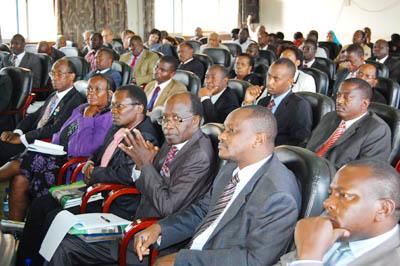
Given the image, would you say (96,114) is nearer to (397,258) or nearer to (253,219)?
(253,219)

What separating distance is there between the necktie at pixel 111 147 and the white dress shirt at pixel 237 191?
131 cm

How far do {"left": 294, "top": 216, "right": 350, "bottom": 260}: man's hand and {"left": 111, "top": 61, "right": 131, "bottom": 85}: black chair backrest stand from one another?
4918 mm

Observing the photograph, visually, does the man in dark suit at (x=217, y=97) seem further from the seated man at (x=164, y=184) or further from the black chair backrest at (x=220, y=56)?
the black chair backrest at (x=220, y=56)

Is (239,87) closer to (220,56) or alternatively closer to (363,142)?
(363,142)

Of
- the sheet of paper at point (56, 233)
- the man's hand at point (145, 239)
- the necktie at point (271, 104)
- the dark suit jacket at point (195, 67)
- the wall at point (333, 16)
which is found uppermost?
the wall at point (333, 16)

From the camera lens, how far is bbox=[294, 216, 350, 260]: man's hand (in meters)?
1.71

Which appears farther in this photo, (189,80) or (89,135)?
(189,80)

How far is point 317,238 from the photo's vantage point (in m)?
1.72

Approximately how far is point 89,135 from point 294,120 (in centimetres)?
137

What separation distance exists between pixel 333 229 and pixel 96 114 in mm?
2543

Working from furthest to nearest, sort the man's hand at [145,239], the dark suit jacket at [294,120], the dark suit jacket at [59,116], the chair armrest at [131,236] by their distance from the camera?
the dark suit jacket at [59,116]
the dark suit jacket at [294,120]
the chair armrest at [131,236]
the man's hand at [145,239]

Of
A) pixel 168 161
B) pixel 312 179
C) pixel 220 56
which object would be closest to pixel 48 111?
pixel 168 161

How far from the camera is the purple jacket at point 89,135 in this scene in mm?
3871

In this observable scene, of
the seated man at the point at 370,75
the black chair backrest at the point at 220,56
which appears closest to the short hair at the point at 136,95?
the seated man at the point at 370,75
